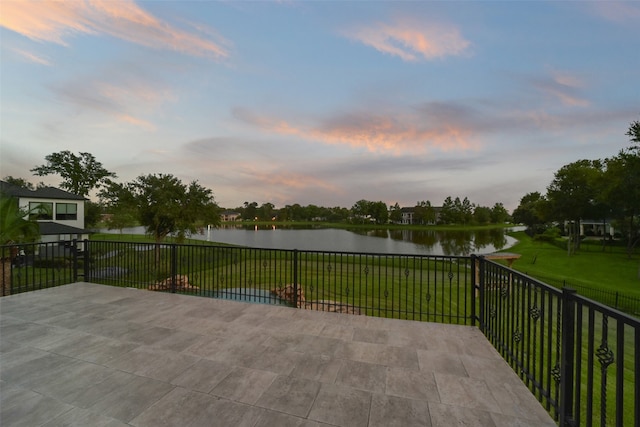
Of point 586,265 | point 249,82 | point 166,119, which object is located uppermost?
point 249,82

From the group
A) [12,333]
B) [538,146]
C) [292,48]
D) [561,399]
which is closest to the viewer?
[561,399]

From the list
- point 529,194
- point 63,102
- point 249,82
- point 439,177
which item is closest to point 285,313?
point 249,82

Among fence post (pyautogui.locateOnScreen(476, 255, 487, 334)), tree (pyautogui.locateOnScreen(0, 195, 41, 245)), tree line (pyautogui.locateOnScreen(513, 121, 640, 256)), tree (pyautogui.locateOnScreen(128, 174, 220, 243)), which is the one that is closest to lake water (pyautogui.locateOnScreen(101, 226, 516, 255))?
tree (pyautogui.locateOnScreen(128, 174, 220, 243))

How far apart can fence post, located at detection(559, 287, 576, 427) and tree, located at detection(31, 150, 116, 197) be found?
149ft

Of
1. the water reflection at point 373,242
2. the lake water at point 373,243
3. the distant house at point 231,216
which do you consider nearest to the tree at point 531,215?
the water reflection at point 373,242

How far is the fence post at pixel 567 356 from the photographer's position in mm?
1649

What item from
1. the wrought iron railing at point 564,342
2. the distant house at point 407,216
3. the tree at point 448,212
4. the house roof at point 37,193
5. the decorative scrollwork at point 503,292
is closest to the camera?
the wrought iron railing at point 564,342

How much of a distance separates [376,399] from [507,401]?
3.57 ft

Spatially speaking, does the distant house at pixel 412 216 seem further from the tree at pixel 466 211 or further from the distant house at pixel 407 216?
the tree at pixel 466 211

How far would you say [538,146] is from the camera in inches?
626

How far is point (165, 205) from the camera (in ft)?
64.3

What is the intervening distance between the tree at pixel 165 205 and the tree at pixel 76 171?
69.5ft

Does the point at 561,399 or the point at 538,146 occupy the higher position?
the point at 538,146

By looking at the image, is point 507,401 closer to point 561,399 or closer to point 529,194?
point 561,399
